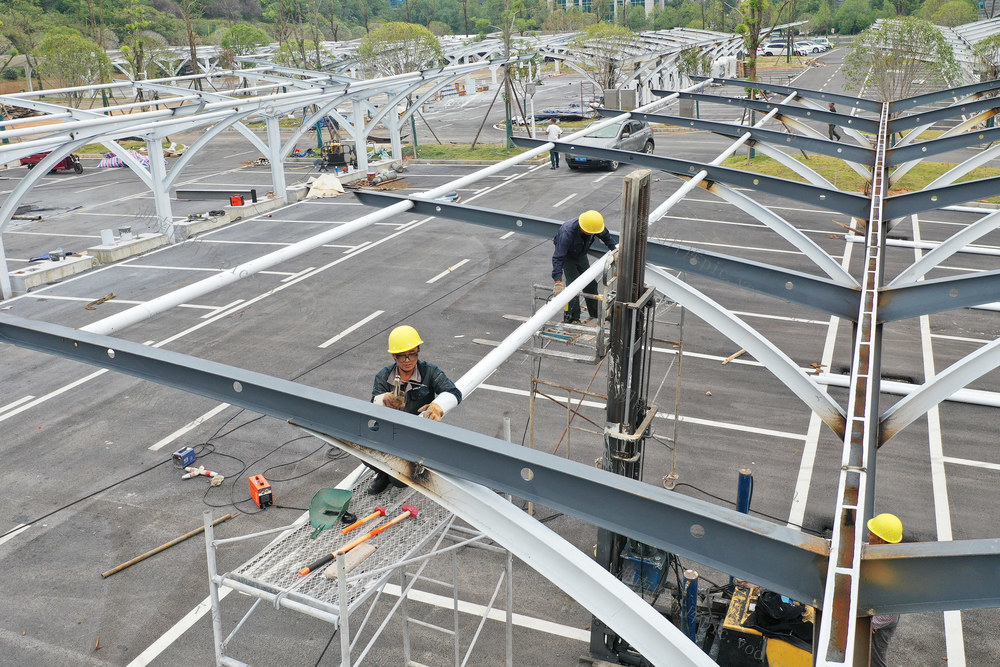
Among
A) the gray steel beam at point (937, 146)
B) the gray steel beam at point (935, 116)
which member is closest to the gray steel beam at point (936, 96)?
the gray steel beam at point (935, 116)

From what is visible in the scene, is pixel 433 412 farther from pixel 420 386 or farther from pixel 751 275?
pixel 751 275

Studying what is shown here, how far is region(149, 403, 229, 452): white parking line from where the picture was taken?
39.3ft

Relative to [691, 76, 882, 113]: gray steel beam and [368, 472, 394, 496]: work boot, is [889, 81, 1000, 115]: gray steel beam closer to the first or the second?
[691, 76, 882, 113]: gray steel beam

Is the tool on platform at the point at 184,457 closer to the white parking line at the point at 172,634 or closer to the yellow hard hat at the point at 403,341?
the white parking line at the point at 172,634

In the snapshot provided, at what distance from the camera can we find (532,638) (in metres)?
8.03

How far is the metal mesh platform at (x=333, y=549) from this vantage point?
5.43 meters

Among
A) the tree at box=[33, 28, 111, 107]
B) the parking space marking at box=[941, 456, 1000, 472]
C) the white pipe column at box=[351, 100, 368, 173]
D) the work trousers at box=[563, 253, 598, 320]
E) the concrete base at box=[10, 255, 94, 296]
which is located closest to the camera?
the work trousers at box=[563, 253, 598, 320]

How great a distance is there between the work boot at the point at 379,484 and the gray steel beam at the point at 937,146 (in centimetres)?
929

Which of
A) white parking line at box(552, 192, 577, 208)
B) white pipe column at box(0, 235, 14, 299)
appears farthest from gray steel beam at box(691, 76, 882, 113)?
white pipe column at box(0, 235, 14, 299)

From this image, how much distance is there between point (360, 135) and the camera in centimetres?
3091

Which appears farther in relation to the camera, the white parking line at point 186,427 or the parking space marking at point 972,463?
the white parking line at point 186,427

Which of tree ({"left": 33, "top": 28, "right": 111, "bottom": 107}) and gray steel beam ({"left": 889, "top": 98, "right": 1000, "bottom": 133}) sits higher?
tree ({"left": 33, "top": 28, "right": 111, "bottom": 107})

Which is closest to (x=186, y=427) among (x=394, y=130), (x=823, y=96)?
(x=823, y=96)

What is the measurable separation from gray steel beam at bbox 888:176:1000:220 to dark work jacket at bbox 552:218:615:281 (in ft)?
9.75
